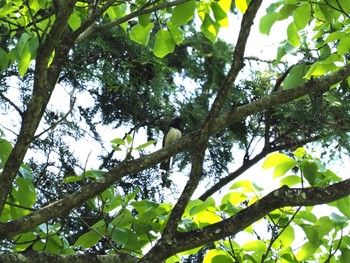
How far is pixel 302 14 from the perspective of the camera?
3168mm

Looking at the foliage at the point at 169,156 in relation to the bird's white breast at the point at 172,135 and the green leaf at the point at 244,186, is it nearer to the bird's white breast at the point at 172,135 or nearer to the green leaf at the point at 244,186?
Result: the green leaf at the point at 244,186

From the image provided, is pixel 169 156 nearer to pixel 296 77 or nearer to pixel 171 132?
pixel 296 77

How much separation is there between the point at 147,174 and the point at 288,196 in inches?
128

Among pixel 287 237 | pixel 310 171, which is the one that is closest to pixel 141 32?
pixel 310 171

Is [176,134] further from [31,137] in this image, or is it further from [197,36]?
[31,137]

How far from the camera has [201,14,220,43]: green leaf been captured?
340 centimetres

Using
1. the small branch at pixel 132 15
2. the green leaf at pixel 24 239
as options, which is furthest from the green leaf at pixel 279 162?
the green leaf at pixel 24 239

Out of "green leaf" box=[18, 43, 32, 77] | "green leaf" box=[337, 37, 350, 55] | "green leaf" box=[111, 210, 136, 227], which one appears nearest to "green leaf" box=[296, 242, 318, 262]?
"green leaf" box=[111, 210, 136, 227]

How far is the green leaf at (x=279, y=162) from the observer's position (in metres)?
2.94

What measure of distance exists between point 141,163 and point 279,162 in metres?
0.58

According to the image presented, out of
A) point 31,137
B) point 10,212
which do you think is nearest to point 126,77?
point 10,212

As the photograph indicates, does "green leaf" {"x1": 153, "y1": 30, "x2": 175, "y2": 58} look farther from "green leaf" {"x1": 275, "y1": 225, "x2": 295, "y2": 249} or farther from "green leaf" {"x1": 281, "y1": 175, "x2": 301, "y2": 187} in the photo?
"green leaf" {"x1": 275, "y1": 225, "x2": 295, "y2": 249}

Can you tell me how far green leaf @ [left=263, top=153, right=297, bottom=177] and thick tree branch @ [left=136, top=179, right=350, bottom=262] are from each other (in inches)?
10.8

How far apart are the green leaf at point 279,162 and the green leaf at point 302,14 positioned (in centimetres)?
65
